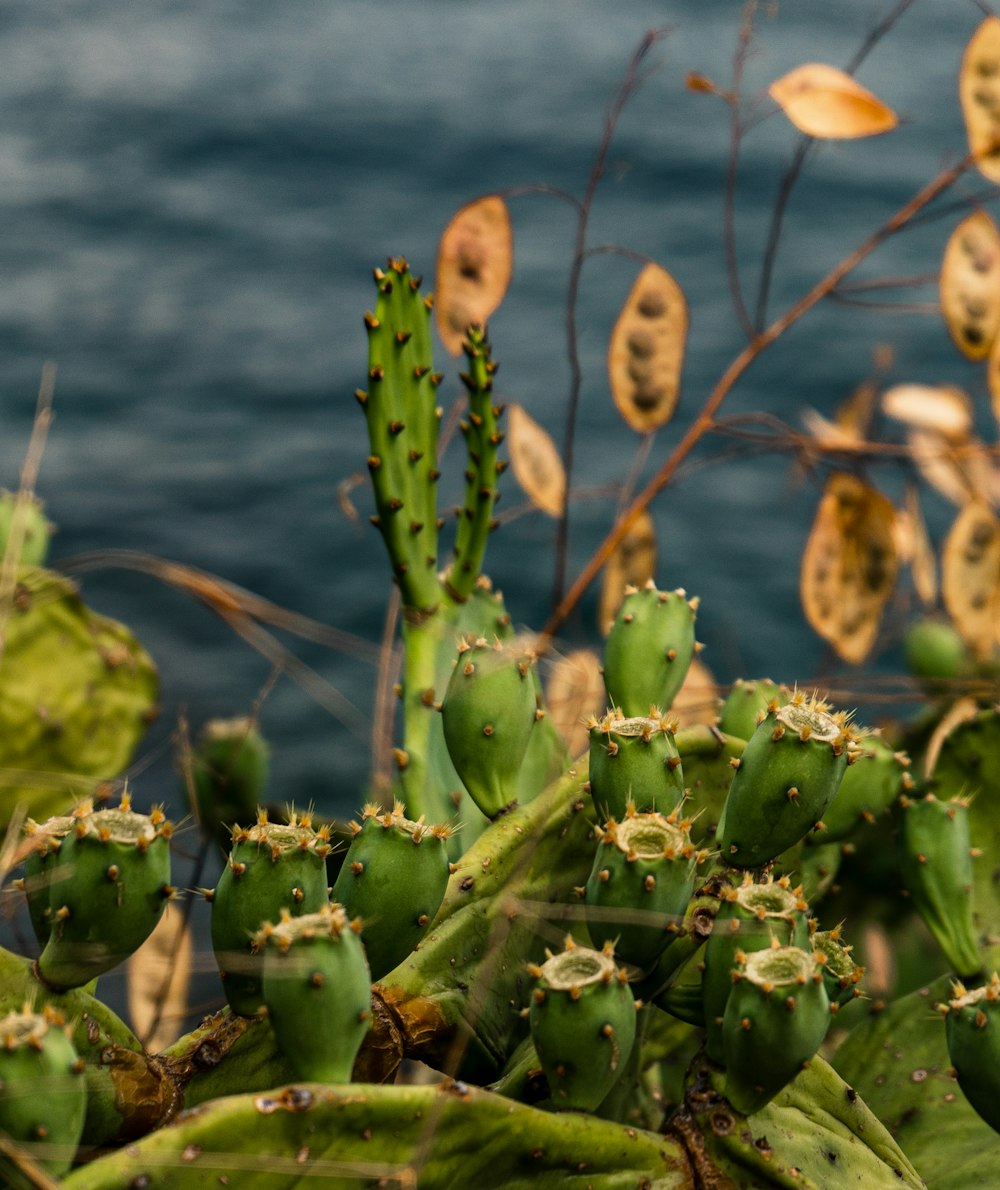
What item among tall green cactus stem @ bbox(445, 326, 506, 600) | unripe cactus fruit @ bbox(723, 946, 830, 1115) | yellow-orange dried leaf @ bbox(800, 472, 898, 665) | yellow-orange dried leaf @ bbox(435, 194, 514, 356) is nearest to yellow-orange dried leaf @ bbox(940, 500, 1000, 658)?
yellow-orange dried leaf @ bbox(800, 472, 898, 665)

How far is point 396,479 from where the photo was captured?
1.42 meters

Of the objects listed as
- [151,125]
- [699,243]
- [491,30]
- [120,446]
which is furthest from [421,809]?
[491,30]

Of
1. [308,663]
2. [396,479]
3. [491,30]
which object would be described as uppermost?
[491,30]

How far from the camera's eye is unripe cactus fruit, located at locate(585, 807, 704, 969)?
3.27 feet

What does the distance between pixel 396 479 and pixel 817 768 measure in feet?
1.73

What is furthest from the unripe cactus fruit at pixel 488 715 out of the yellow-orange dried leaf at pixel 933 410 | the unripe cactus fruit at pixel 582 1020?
the yellow-orange dried leaf at pixel 933 410

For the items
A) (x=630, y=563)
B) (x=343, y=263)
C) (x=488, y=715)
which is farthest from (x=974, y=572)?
(x=343, y=263)

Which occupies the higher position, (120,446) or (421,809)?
(120,446)

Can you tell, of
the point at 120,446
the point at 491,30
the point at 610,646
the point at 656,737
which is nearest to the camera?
the point at 656,737

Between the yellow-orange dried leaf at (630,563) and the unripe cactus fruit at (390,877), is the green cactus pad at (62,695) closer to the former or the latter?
the yellow-orange dried leaf at (630,563)

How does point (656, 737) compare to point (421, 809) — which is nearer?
point (656, 737)

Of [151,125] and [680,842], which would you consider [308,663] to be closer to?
[151,125]

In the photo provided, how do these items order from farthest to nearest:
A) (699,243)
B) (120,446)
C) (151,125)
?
(151,125), (699,243), (120,446)

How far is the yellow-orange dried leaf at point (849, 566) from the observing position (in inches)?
84.7
